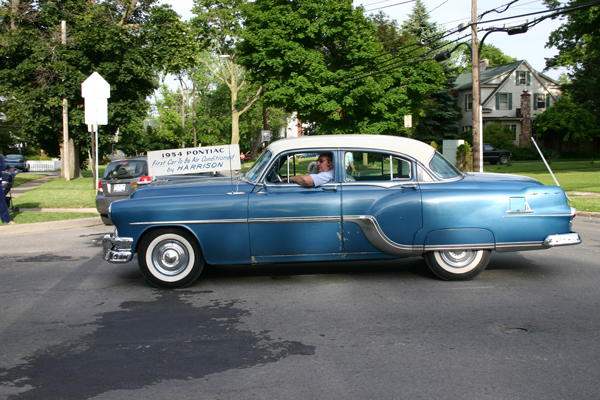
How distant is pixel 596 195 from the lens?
16.4m

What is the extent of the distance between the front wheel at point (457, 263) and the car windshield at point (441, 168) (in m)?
0.92

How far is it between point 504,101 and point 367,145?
55.5 m

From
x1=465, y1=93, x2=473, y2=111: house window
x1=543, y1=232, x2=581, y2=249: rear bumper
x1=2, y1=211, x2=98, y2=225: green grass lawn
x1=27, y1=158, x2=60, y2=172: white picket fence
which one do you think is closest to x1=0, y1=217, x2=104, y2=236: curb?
x1=2, y1=211, x2=98, y2=225: green grass lawn

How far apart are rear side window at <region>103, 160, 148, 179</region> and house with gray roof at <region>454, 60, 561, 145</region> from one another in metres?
47.8

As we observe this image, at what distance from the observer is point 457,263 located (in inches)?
256

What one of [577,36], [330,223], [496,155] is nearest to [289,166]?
[330,223]

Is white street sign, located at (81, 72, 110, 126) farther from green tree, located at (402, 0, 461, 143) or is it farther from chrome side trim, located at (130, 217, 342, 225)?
green tree, located at (402, 0, 461, 143)

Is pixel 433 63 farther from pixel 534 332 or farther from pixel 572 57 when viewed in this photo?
pixel 534 332

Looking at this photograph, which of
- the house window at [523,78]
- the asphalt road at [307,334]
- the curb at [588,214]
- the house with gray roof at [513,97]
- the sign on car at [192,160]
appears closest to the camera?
the asphalt road at [307,334]

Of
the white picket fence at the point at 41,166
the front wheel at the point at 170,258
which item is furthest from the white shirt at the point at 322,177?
the white picket fence at the point at 41,166

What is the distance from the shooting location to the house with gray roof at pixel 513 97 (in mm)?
56156

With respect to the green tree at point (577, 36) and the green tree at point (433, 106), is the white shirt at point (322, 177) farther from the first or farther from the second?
the green tree at point (433, 106)

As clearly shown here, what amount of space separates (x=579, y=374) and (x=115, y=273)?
573cm

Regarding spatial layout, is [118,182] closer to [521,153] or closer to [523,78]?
[521,153]
